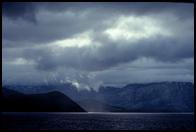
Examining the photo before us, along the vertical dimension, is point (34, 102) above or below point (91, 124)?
above

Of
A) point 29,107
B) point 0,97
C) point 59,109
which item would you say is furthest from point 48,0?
point 59,109

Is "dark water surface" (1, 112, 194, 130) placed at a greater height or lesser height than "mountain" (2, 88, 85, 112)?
lesser

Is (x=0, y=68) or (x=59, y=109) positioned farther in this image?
(x=59, y=109)

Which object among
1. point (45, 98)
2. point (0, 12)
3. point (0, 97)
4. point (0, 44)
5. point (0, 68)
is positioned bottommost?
point (0, 97)

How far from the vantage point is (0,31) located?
5207 millimetres

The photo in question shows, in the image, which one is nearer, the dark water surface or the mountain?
the dark water surface

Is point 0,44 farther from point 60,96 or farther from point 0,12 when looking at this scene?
point 60,96

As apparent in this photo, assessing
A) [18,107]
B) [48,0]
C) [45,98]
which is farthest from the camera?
[45,98]

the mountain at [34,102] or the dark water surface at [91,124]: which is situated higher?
the mountain at [34,102]

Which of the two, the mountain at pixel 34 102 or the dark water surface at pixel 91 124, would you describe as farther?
the mountain at pixel 34 102

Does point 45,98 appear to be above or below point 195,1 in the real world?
above

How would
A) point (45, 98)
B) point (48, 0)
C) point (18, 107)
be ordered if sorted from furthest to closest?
1. point (45, 98)
2. point (18, 107)
3. point (48, 0)

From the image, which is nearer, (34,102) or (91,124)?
(91,124)

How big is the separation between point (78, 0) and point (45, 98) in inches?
7344
